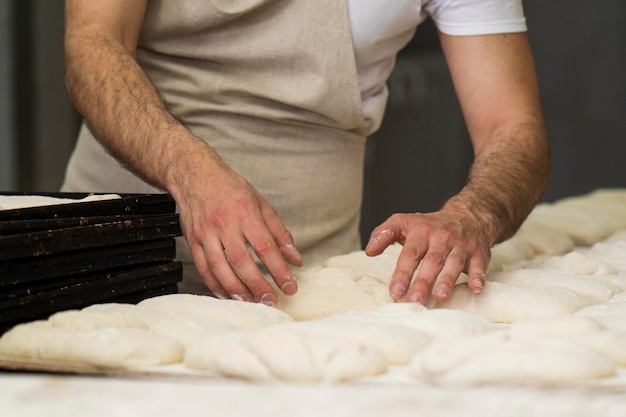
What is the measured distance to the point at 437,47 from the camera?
5195 mm

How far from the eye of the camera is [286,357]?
3.01 feet

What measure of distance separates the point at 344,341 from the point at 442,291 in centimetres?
40

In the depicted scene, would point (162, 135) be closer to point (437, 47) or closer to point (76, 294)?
point (76, 294)

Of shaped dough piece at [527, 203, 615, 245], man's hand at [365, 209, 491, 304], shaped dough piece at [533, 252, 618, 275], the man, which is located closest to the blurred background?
shaped dough piece at [527, 203, 615, 245]

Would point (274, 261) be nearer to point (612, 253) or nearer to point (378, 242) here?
point (378, 242)

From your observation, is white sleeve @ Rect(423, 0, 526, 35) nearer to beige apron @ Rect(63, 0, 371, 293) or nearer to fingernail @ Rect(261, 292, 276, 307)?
beige apron @ Rect(63, 0, 371, 293)

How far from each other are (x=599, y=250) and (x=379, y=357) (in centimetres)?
122

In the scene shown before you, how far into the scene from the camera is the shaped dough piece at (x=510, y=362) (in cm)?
90

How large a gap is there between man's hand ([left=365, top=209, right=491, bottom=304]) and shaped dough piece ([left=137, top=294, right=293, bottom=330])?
8.9 inches

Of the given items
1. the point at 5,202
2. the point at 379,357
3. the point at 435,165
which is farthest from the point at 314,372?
the point at 435,165

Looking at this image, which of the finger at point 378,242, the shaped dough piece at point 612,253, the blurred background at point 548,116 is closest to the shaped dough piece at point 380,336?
the finger at point 378,242

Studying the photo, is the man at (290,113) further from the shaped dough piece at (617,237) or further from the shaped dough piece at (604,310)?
the shaped dough piece at (617,237)

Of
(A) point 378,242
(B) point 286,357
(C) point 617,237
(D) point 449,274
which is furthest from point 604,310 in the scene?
(C) point 617,237

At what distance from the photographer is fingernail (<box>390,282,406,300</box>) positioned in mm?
1337
